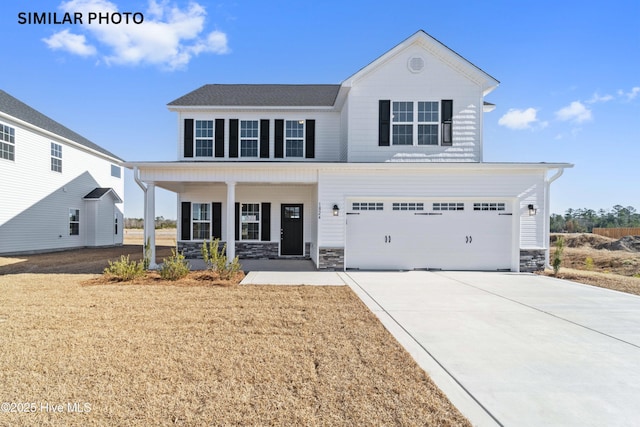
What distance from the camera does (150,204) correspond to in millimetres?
11391

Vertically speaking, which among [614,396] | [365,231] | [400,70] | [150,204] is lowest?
[614,396]

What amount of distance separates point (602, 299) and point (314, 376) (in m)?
7.67

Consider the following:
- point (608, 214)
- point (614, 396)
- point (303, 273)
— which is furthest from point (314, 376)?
point (608, 214)

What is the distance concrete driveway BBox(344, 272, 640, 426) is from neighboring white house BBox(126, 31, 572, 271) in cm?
288

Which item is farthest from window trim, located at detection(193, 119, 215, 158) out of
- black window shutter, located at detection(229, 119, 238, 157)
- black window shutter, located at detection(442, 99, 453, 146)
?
black window shutter, located at detection(442, 99, 453, 146)

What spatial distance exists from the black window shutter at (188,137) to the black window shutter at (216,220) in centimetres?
235

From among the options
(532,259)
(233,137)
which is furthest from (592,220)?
(233,137)

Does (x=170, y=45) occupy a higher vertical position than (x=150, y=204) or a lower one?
higher

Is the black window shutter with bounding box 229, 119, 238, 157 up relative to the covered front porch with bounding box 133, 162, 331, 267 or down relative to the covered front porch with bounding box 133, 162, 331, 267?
up

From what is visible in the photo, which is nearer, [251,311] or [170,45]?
[251,311]

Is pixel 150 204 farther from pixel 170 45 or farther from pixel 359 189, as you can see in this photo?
pixel 359 189

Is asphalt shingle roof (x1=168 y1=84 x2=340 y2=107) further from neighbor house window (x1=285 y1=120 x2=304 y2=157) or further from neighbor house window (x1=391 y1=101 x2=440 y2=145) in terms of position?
neighbor house window (x1=391 y1=101 x2=440 y2=145)

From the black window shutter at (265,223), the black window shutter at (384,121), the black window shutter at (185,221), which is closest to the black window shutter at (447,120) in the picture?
the black window shutter at (384,121)

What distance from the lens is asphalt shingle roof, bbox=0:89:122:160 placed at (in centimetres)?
1585
